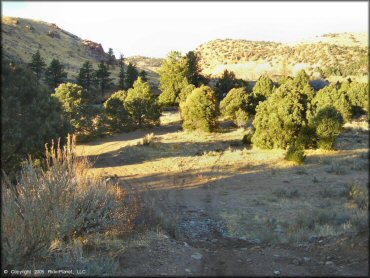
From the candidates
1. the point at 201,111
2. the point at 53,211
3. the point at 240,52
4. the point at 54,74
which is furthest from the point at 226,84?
the point at 240,52

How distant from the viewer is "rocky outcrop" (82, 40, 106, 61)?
256 ft

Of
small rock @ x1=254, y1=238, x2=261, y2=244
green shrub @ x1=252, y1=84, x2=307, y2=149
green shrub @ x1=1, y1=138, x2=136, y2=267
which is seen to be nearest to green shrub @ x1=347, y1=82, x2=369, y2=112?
green shrub @ x1=252, y1=84, x2=307, y2=149

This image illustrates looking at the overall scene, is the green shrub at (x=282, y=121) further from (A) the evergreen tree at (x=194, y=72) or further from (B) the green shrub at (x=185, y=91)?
(A) the evergreen tree at (x=194, y=72)

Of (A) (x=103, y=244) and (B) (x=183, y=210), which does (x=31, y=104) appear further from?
(A) (x=103, y=244)

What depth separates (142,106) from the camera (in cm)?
3578

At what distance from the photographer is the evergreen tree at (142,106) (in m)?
35.6

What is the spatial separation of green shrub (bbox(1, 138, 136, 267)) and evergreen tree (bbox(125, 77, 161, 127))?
2735 cm

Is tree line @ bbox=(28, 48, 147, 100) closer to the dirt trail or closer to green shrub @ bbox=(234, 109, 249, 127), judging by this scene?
green shrub @ bbox=(234, 109, 249, 127)

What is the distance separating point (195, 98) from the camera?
109 ft

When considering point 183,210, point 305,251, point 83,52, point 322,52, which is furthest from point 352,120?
point 83,52

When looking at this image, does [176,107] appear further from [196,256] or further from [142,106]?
[196,256]

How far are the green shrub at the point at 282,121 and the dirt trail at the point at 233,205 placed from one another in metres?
1.14

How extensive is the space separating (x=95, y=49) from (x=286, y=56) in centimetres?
4370

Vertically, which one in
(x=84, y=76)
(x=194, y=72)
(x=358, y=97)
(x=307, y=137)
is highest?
(x=84, y=76)
